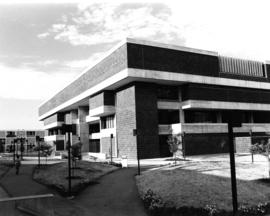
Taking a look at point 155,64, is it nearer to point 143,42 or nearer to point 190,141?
point 143,42

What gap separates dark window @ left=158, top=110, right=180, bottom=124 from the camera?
49.2m

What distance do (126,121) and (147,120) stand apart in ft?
10.9

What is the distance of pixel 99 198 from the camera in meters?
15.0

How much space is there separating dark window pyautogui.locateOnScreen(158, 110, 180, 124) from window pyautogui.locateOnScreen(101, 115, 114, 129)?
8.65 meters

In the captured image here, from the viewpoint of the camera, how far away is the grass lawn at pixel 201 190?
490 inches

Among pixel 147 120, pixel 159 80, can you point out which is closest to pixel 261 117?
pixel 159 80

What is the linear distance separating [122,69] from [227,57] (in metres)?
19.3

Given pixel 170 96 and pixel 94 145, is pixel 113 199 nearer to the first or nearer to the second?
pixel 170 96

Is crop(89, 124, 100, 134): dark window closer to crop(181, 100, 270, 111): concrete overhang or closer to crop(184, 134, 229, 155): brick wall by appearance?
crop(181, 100, 270, 111): concrete overhang

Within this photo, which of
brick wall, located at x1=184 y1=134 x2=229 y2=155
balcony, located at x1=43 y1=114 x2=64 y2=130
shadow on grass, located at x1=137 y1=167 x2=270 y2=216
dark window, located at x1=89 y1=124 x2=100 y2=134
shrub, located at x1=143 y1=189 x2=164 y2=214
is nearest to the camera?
shadow on grass, located at x1=137 y1=167 x2=270 y2=216

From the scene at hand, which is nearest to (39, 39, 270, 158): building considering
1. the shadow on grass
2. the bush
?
the shadow on grass

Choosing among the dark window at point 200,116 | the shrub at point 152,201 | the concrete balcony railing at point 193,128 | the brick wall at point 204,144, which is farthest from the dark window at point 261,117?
the shrub at point 152,201

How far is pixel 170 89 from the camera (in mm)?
49500

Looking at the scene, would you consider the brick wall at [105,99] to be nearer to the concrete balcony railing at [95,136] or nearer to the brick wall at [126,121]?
the brick wall at [126,121]
